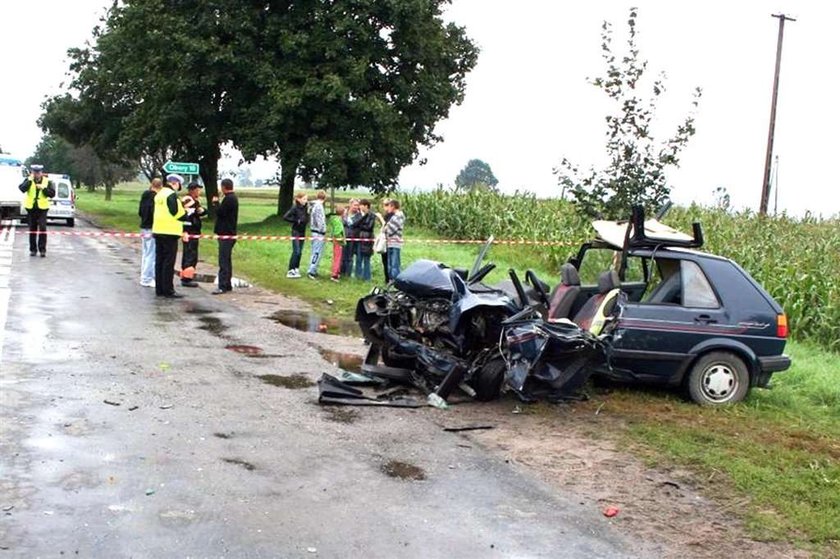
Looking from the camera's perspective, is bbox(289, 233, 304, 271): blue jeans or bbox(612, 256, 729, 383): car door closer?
bbox(612, 256, 729, 383): car door

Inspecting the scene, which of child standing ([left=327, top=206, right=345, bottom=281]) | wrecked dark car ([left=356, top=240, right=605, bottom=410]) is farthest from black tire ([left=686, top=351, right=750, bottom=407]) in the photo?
child standing ([left=327, top=206, right=345, bottom=281])

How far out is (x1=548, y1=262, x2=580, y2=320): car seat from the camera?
9.28 m

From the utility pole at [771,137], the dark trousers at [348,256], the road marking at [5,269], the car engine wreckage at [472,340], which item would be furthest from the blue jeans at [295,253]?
the utility pole at [771,137]

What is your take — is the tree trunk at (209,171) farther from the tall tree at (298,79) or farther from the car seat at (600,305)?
the car seat at (600,305)

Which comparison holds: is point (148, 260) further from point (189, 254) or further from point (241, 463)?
point (241, 463)

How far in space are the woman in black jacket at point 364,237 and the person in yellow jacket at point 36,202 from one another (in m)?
7.18

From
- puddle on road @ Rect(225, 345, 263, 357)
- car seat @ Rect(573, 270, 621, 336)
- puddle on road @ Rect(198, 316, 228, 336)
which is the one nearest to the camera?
car seat @ Rect(573, 270, 621, 336)

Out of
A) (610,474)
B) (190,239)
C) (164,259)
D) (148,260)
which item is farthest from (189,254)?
(610,474)

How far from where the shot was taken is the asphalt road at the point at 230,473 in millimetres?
4852

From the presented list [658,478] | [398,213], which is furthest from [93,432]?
[398,213]

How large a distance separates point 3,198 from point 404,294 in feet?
88.3

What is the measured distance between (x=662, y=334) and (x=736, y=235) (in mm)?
13765

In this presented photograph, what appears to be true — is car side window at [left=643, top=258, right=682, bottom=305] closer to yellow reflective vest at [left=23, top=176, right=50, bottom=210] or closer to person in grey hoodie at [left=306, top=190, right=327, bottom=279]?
person in grey hoodie at [left=306, top=190, right=327, bottom=279]

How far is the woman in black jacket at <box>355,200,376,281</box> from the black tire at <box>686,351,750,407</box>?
9754 mm
